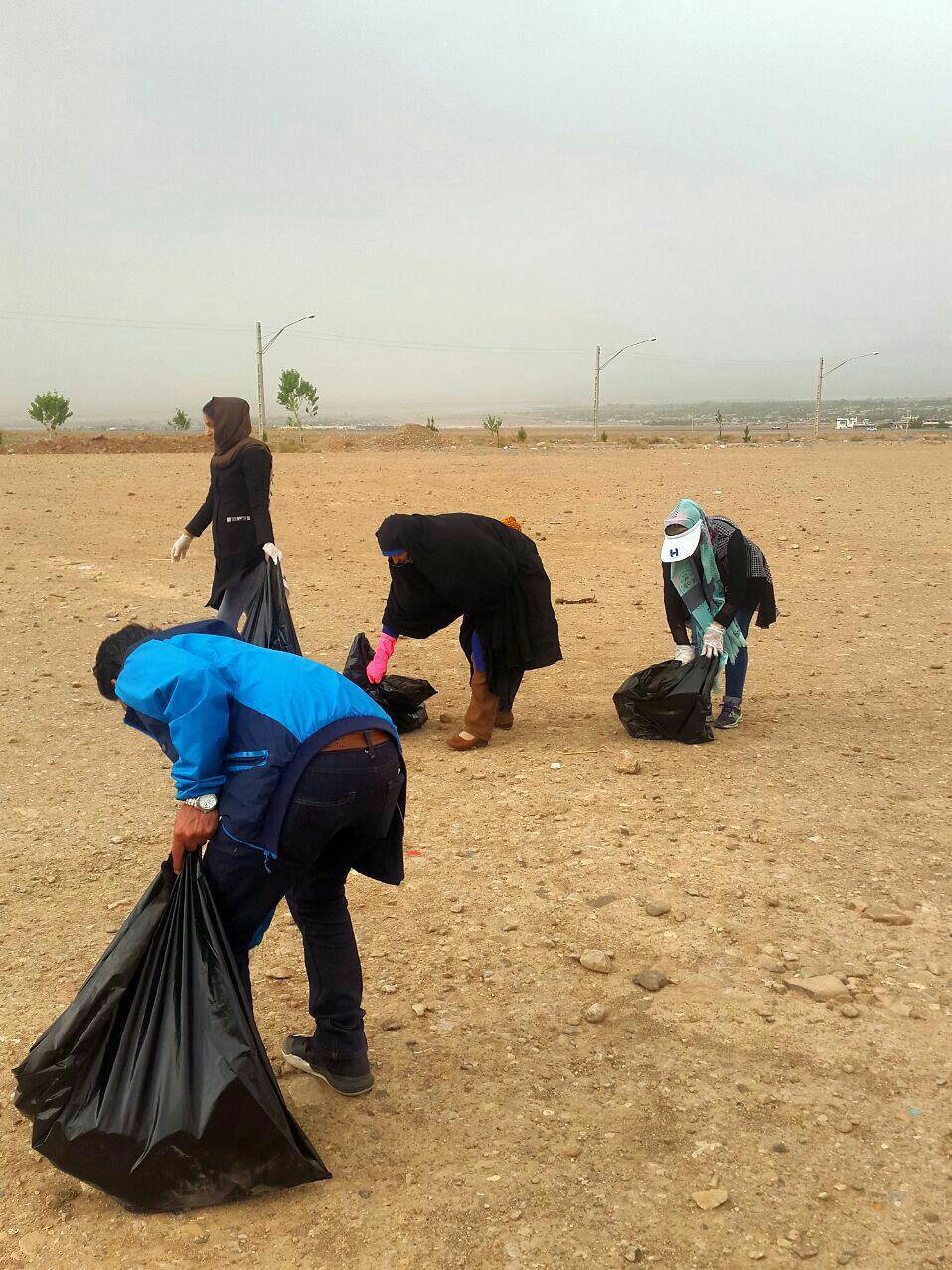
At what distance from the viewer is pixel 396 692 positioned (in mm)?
6258

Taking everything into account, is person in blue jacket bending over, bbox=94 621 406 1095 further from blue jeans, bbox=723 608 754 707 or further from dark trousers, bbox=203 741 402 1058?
blue jeans, bbox=723 608 754 707

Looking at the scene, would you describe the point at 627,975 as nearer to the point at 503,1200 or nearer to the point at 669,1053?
the point at 669,1053

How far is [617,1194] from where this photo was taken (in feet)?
8.59

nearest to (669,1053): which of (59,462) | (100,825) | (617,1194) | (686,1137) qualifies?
(686,1137)

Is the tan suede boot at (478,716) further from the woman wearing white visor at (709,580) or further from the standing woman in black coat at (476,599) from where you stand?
the woman wearing white visor at (709,580)

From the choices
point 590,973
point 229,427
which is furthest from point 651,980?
point 229,427

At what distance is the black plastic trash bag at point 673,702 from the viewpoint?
19.3 ft

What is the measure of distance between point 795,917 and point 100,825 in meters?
2.92

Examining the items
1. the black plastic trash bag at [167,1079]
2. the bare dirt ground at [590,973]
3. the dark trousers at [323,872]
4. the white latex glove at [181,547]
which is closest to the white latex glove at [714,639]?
the bare dirt ground at [590,973]

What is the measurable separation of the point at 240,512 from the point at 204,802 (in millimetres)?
3899

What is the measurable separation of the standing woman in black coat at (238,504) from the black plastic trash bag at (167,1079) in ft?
12.0

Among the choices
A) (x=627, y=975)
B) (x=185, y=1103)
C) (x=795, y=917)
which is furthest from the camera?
(x=795, y=917)

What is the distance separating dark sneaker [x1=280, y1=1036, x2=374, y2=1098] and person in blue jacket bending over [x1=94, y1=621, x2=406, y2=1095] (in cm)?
41

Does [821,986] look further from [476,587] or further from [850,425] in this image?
[850,425]
